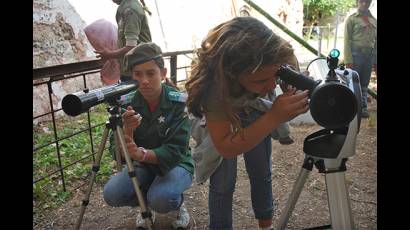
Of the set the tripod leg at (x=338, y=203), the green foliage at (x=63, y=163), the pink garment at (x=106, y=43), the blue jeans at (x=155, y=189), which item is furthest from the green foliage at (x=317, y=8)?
the tripod leg at (x=338, y=203)

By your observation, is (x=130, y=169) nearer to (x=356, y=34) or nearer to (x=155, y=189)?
(x=155, y=189)

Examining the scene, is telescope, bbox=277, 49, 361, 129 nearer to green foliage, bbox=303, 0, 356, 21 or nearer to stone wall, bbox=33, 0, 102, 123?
stone wall, bbox=33, 0, 102, 123

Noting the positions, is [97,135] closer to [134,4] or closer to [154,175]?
[134,4]

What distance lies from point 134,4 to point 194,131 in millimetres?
1249

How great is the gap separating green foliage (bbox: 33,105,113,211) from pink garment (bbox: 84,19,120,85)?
0.53 metres

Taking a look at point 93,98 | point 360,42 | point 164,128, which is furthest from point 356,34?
point 93,98

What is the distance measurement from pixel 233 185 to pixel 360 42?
102 inches

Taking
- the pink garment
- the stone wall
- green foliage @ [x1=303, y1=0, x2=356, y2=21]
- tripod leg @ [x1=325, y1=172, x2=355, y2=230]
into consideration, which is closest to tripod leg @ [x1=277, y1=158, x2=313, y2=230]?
tripod leg @ [x1=325, y1=172, x2=355, y2=230]

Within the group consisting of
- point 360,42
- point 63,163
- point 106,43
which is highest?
point 106,43

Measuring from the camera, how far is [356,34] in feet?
11.2

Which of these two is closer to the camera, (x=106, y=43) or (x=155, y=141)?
(x=155, y=141)

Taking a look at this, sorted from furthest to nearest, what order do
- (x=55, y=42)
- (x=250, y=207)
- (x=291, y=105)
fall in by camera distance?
(x=55, y=42), (x=250, y=207), (x=291, y=105)

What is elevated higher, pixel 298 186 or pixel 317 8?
pixel 317 8
